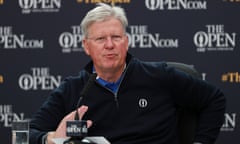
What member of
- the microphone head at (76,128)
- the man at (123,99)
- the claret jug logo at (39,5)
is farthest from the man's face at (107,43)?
the claret jug logo at (39,5)

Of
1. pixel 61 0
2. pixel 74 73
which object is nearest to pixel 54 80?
pixel 74 73

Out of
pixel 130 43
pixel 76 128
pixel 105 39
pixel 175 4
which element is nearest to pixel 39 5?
pixel 130 43

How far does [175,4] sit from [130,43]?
493 mm

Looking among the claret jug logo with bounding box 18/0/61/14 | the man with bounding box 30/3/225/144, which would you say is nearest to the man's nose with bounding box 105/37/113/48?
the man with bounding box 30/3/225/144

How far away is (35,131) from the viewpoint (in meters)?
2.41

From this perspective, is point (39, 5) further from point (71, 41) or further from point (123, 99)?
point (123, 99)

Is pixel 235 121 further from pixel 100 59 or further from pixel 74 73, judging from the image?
pixel 100 59

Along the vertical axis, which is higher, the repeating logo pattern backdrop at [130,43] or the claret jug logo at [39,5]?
the claret jug logo at [39,5]

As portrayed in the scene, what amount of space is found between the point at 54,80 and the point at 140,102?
2252mm

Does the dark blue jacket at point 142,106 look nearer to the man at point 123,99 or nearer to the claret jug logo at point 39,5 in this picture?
the man at point 123,99

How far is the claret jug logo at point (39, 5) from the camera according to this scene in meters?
4.66

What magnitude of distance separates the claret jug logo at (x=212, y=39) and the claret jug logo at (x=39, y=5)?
1.22 meters

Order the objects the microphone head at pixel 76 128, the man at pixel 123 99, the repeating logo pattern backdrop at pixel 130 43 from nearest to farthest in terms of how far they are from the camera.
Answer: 1. the microphone head at pixel 76 128
2. the man at pixel 123 99
3. the repeating logo pattern backdrop at pixel 130 43

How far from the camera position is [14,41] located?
4.68 metres
